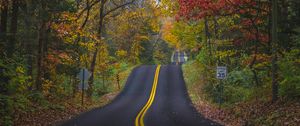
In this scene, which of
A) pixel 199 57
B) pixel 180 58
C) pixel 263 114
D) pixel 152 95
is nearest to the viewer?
pixel 263 114

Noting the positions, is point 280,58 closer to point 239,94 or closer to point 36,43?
point 239,94

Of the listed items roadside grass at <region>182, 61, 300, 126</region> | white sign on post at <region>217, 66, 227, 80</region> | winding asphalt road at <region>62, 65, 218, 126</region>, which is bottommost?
winding asphalt road at <region>62, 65, 218, 126</region>

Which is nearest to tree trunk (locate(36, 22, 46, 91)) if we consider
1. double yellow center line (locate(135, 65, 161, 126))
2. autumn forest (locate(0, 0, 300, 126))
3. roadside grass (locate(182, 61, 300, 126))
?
autumn forest (locate(0, 0, 300, 126))

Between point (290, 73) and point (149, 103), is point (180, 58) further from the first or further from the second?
point (290, 73)

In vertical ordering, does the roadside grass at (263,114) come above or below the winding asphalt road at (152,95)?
above

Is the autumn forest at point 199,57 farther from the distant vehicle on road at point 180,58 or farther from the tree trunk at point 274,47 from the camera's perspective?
the distant vehicle on road at point 180,58

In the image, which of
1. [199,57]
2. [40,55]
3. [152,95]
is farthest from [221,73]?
[152,95]

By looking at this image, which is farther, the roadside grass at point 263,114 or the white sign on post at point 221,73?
the white sign on post at point 221,73

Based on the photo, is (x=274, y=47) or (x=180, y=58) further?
(x=180, y=58)

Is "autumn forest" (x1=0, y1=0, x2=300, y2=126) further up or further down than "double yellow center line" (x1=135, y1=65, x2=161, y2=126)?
further up

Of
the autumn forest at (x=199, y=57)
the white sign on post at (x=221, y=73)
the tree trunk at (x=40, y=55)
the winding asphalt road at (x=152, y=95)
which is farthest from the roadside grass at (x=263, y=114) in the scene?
the tree trunk at (x=40, y=55)

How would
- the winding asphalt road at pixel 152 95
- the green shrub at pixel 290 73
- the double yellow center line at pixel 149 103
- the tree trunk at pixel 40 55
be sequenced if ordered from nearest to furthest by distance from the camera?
the green shrub at pixel 290 73 < the double yellow center line at pixel 149 103 < the tree trunk at pixel 40 55 < the winding asphalt road at pixel 152 95

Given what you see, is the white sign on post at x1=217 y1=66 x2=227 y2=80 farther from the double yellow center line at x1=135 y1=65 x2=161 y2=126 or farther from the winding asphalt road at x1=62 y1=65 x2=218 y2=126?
the double yellow center line at x1=135 y1=65 x2=161 y2=126

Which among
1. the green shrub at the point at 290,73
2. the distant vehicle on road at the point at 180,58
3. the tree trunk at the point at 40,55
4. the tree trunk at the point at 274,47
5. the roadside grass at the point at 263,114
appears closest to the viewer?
the roadside grass at the point at 263,114
